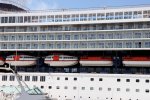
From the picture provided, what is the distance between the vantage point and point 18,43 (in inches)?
1631

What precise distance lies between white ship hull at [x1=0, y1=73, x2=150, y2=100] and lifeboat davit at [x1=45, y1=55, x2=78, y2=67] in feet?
3.76

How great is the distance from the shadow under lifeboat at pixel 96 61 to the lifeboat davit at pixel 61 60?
93 centimetres

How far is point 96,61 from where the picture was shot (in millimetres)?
38344

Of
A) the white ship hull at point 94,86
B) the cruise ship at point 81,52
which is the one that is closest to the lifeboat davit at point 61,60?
the cruise ship at point 81,52

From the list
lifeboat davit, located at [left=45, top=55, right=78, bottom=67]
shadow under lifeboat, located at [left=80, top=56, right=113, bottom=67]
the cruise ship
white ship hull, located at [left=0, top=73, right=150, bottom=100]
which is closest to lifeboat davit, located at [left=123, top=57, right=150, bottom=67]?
the cruise ship

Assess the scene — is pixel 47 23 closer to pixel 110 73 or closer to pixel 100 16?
pixel 100 16

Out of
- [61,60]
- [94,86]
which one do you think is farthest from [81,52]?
[94,86]

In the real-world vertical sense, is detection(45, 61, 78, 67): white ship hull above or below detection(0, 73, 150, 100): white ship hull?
above

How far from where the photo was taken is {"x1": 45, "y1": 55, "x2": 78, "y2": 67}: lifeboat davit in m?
39.3

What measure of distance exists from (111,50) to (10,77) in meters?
11.3

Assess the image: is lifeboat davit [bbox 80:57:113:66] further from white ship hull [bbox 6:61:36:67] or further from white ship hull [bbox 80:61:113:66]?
white ship hull [bbox 6:61:36:67]

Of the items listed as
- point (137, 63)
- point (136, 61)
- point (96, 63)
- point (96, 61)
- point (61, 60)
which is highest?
point (136, 61)

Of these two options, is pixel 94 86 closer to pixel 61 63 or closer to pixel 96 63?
pixel 96 63

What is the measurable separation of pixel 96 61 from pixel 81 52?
88.2 inches
